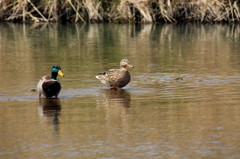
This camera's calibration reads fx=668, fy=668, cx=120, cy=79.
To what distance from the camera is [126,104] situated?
12039 mm

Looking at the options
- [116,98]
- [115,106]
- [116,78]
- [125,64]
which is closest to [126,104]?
[115,106]

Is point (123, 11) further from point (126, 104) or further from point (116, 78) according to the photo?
point (126, 104)

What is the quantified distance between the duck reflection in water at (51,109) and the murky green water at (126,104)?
2 cm

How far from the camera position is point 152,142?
882cm

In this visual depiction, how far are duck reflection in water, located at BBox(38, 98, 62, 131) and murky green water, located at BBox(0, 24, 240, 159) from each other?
0.06 feet

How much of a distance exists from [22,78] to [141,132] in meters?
6.52

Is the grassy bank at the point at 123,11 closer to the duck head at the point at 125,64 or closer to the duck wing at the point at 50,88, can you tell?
the duck head at the point at 125,64

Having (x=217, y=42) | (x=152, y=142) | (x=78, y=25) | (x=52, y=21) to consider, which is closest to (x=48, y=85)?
(x=152, y=142)

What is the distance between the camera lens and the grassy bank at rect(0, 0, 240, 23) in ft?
117

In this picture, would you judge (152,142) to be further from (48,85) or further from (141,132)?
(48,85)

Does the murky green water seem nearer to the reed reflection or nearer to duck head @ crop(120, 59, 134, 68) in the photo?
the reed reflection

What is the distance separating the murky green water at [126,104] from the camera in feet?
28.3

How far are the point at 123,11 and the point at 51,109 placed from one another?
25451 mm

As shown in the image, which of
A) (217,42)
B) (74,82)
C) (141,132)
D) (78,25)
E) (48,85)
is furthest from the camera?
(78,25)
